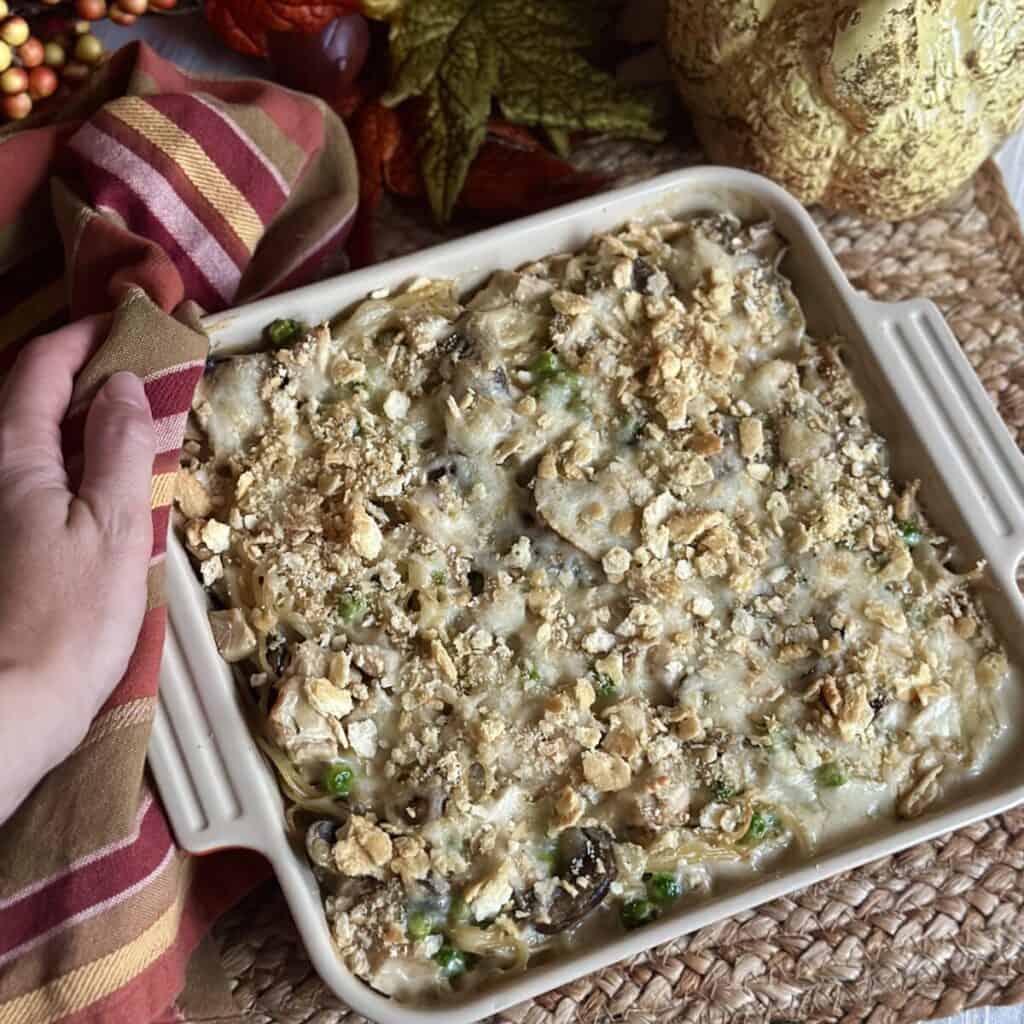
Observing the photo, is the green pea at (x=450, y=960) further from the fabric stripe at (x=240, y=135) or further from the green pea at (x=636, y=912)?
the fabric stripe at (x=240, y=135)

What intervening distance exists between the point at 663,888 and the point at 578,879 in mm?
100

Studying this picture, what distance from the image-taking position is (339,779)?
1427 mm

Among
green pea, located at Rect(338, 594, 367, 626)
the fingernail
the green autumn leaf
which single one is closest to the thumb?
the fingernail

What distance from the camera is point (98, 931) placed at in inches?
52.7

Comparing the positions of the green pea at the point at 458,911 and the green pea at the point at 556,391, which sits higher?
the green pea at the point at 556,391

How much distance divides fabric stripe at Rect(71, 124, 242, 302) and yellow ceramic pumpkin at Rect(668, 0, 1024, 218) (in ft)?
2.35

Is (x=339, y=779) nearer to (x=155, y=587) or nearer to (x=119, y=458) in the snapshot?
(x=155, y=587)

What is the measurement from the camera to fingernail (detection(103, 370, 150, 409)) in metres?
1.41

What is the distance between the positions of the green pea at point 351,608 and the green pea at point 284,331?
33cm

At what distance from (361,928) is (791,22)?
1242 millimetres

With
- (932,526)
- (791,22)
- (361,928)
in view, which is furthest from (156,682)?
(791,22)

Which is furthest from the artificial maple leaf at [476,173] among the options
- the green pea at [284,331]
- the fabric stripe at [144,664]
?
the fabric stripe at [144,664]

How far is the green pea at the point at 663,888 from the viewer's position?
143 centimetres

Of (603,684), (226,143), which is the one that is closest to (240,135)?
(226,143)
